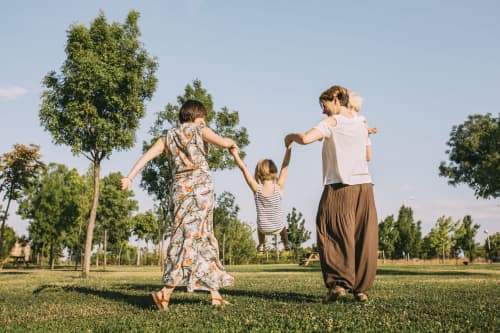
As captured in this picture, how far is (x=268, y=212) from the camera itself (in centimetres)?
745

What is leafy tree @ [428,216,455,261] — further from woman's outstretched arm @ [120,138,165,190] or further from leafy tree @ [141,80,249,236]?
woman's outstretched arm @ [120,138,165,190]

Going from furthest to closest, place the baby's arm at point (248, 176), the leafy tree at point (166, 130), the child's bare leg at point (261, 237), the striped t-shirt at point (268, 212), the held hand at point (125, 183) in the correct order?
1. the leafy tree at point (166, 130)
2. the child's bare leg at point (261, 237)
3. the striped t-shirt at point (268, 212)
4. the baby's arm at point (248, 176)
5. the held hand at point (125, 183)

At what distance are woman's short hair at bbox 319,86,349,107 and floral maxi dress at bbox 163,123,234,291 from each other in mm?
2094

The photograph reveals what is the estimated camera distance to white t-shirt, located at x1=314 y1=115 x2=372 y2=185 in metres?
6.84

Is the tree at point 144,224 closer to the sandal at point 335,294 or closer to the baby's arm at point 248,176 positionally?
the baby's arm at point 248,176

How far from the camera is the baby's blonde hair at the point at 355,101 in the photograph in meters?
7.38

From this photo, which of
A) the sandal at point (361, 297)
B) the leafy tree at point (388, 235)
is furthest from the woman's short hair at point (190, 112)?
the leafy tree at point (388, 235)

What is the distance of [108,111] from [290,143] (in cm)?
2151

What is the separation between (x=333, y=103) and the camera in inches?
285

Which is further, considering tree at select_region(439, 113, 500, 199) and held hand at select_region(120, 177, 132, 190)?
tree at select_region(439, 113, 500, 199)

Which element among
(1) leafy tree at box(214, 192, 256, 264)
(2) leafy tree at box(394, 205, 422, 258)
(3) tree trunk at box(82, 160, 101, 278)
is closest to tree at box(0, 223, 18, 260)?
(1) leafy tree at box(214, 192, 256, 264)

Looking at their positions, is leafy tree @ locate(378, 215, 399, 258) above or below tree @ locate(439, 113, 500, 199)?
below

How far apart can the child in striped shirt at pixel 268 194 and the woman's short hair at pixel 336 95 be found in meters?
→ 1.08

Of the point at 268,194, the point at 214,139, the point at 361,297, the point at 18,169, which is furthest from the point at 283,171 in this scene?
the point at 18,169
